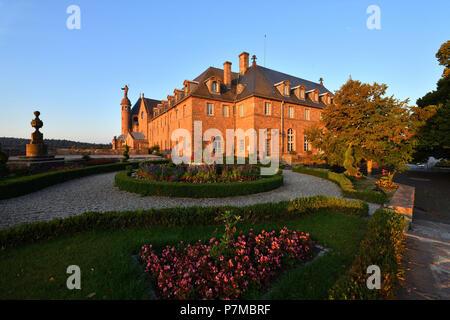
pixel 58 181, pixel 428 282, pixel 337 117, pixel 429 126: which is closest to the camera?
pixel 428 282

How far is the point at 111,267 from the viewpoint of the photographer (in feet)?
9.57

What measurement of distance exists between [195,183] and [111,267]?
545 cm

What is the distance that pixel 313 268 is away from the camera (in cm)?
299

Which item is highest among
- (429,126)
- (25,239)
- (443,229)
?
(429,126)

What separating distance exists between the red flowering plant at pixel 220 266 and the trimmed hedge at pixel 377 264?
3.10ft

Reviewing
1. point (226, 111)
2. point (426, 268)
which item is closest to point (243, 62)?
point (226, 111)

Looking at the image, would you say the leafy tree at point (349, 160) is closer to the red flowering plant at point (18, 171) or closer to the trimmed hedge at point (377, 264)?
the trimmed hedge at point (377, 264)

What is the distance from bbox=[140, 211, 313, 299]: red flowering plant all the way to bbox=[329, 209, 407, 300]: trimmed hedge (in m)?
0.95

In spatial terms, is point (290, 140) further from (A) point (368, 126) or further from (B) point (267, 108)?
(A) point (368, 126)

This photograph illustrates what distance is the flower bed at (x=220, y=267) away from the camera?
2.45 m

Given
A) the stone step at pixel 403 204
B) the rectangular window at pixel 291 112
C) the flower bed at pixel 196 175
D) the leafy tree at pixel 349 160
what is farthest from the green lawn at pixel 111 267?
the rectangular window at pixel 291 112
